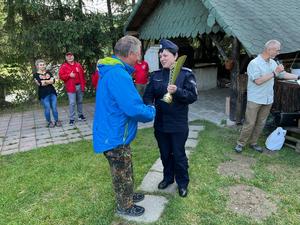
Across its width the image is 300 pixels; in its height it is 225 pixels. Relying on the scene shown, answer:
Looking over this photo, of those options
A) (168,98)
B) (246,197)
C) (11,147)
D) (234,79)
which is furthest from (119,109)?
(234,79)

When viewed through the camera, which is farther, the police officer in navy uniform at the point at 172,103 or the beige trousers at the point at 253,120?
the beige trousers at the point at 253,120

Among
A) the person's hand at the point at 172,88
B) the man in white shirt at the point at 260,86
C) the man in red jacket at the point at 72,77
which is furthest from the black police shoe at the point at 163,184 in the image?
the man in red jacket at the point at 72,77

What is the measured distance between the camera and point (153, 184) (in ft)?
14.1

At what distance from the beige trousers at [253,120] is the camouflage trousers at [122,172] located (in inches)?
106

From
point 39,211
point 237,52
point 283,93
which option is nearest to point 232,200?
point 39,211

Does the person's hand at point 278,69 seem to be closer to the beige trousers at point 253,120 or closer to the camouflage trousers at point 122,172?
the beige trousers at point 253,120

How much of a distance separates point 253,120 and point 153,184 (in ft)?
6.92

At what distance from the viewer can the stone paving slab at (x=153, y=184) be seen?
13.5 feet

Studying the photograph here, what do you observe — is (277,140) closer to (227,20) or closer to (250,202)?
(250,202)

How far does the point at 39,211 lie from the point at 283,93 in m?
4.94

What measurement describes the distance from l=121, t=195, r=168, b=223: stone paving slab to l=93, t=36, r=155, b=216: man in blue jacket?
45cm

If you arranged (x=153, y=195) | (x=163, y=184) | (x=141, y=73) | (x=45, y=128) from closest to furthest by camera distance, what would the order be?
1. (x=153, y=195)
2. (x=163, y=184)
3. (x=45, y=128)
4. (x=141, y=73)

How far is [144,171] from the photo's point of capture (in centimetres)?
478

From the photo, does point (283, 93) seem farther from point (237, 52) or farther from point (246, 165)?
point (246, 165)
